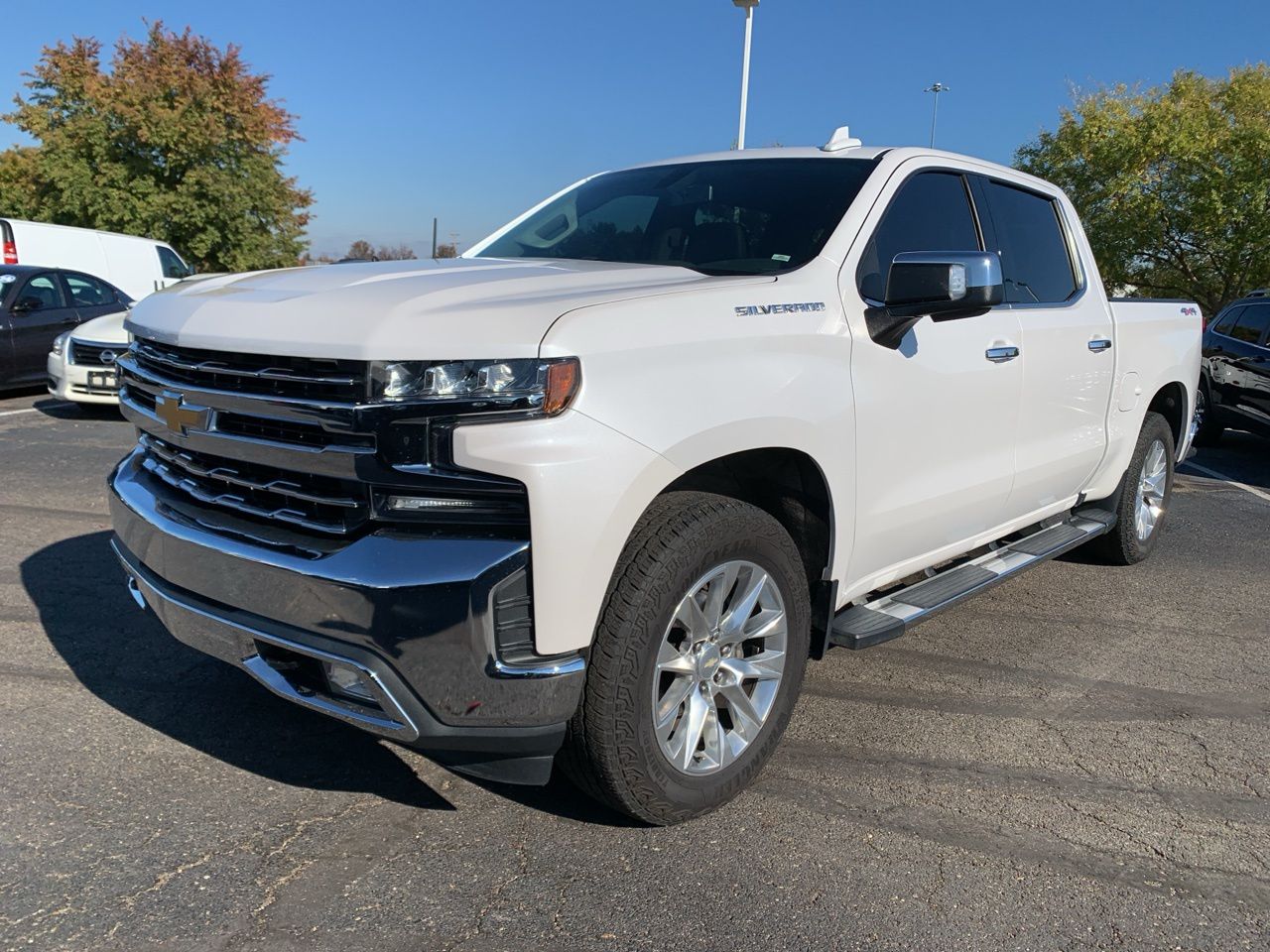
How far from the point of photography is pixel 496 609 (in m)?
2.26

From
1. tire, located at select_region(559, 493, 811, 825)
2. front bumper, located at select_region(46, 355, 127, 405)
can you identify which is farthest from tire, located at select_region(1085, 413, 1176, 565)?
front bumper, located at select_region(46, 355, 127, 405)

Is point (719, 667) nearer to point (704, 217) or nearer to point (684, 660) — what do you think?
point (684, 660)

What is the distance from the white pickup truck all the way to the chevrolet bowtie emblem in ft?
0.05

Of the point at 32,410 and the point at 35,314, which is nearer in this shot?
the point at 32,410

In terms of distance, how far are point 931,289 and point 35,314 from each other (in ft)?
36.8

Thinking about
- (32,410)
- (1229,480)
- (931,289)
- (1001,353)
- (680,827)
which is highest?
(931,289)

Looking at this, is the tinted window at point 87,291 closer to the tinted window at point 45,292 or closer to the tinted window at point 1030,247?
the tinted window at point 45,292

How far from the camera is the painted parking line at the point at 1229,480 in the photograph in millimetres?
8383

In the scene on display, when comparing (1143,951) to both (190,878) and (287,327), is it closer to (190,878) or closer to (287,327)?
(190,878)

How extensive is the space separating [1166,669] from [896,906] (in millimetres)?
2340

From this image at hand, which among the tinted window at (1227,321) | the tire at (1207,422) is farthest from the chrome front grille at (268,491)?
the tinted window at (1227,321)

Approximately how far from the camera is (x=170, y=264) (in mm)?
17531

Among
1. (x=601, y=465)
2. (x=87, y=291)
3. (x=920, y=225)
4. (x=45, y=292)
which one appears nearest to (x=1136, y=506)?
(x=920, y=225)

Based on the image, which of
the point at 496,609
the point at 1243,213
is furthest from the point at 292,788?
the point at 1243,213
